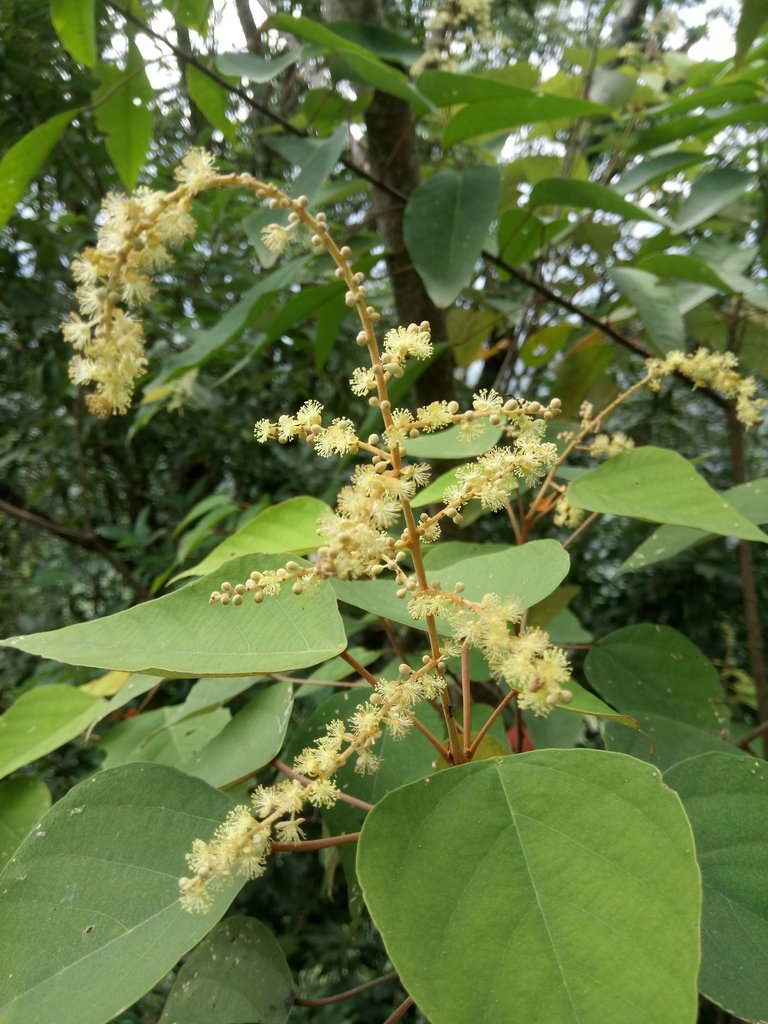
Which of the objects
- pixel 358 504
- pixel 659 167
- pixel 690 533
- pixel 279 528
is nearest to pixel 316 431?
pixel 358 504

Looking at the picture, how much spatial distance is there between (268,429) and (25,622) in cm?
225

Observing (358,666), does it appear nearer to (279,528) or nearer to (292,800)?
(292,800)

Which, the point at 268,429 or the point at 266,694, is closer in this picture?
the point at 268,429

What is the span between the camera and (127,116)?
126 cm

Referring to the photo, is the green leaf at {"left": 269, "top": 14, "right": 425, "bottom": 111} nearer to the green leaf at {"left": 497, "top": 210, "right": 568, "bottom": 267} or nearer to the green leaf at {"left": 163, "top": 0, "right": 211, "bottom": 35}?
the green leaf at {"left": 163, "top": 0, "right": 211, "bottom": 35}

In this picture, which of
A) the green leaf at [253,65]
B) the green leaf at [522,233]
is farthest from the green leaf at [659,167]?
the green leaf at [253,65]

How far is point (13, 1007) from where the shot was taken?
17.0 inches

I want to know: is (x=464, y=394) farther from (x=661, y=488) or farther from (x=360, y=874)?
(x=360, y=874)

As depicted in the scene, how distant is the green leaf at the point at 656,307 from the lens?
1079 mm

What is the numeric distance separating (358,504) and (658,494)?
0.42 metres

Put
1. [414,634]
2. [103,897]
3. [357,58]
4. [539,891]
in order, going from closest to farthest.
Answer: [539,891]
[103,897]
[357,58]
[414,634]

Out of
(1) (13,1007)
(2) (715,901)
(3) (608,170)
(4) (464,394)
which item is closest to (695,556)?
(4) (464,394)

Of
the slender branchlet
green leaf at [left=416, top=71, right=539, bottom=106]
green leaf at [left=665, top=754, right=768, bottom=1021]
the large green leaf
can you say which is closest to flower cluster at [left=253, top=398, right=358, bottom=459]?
the slender branchlet

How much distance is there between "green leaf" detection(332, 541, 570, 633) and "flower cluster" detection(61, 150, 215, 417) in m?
0.29
